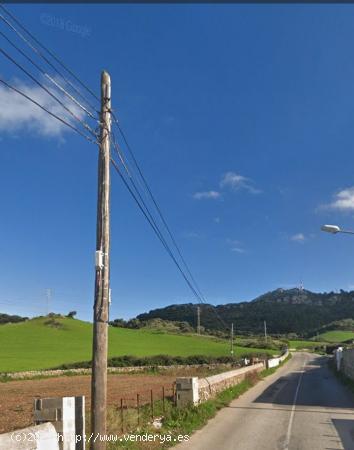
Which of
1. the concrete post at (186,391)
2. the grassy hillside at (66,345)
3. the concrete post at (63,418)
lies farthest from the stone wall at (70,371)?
the concrete post at (63,418)

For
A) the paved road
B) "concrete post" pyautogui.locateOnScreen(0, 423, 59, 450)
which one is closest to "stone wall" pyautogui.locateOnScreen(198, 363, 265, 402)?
the paved road

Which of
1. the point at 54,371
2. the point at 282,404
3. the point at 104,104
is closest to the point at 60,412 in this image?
the point at 104,104

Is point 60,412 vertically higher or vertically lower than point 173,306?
lower

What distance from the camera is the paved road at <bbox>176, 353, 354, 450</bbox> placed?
50.9 ft

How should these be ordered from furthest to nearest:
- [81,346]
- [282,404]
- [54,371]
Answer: [81,346], [54,371], [282,404]

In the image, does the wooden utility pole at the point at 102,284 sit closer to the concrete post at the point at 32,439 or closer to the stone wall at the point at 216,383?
the concrete post at the point at 32,439

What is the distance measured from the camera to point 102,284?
12219 mm

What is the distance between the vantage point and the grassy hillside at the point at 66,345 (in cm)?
7394

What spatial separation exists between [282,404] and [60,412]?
1881 cm

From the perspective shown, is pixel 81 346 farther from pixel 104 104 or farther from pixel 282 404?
pixel 104 104

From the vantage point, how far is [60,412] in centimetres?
1048

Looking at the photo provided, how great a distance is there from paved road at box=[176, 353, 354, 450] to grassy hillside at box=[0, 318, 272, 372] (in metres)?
41.8

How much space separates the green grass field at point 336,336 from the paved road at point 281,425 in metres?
155

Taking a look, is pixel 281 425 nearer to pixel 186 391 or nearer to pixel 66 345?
pixel 186 391
